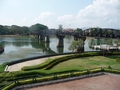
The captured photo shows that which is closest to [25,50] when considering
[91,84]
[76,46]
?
[76,46]

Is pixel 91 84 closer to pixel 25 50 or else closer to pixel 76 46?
pixel 76 46

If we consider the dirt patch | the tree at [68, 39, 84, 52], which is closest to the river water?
the tree at [68, 39, 84, 52]

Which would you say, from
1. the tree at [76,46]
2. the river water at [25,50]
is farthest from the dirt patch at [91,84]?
the river water at [25,50]

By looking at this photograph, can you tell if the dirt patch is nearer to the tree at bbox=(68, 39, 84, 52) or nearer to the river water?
the tree at bbox=(68, 39, 84, 52)

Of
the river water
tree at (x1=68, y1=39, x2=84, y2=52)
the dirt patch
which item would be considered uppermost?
tree at (x1=68, y1=39, x2=84, y2=52)

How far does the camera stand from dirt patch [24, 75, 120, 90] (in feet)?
57.5

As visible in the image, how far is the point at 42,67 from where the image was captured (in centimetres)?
2742

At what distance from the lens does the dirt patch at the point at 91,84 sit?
17516mm

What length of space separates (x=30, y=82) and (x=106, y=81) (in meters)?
→ 12.4

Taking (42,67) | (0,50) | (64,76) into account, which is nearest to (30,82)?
(64,76)

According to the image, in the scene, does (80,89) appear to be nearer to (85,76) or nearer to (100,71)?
(85,76)

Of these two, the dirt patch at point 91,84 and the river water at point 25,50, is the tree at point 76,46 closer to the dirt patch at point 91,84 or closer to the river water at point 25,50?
the river water at point 25,50

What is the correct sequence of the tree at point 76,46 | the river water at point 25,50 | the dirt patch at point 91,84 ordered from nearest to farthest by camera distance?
the dirt patch at point 91,84
the tree at point 76,46
the river water at point 25,50

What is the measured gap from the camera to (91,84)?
18812mm
